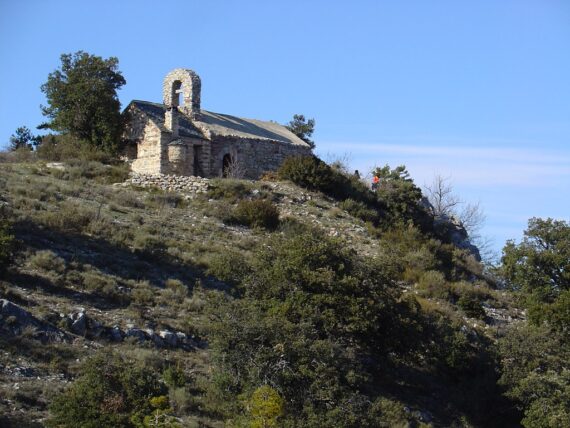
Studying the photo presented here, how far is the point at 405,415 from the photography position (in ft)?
68.8

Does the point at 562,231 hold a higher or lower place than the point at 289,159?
A: lower

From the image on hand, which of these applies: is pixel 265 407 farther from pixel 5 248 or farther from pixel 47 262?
pixel 47 262

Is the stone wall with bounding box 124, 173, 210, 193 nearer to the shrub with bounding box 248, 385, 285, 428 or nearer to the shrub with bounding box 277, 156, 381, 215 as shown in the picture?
the shrub with bounding box 277, 156, 381, 215

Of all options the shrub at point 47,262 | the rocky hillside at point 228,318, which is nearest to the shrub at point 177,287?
the rocky hillside at point 228,318

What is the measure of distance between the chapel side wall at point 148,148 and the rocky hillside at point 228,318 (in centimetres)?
397

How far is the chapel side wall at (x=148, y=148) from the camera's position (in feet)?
125

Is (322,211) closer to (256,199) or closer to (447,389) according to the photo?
(256,199)

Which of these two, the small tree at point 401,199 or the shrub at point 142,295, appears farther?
the small tree at point 401,199

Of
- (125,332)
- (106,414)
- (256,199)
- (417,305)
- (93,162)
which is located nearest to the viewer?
(106,414)

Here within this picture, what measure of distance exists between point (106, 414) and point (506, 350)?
1255 centimetres

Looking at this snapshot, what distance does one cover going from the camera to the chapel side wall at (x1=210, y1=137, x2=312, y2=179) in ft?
130

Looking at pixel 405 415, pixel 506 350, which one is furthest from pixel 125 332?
pixel 506 350

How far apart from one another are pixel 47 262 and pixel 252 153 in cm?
Answer: 1921

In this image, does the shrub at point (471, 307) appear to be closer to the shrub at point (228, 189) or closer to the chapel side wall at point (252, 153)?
the shrub at point (228, 189)
